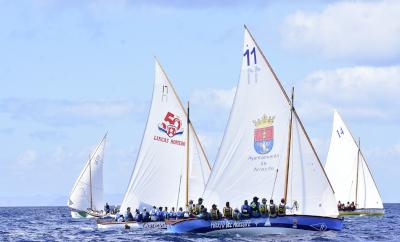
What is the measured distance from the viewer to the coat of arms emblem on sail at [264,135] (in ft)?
228

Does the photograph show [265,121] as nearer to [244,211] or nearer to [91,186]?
[244,211]

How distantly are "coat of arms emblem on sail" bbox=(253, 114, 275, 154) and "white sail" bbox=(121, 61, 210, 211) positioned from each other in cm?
1675

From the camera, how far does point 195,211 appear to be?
7369 centimetres

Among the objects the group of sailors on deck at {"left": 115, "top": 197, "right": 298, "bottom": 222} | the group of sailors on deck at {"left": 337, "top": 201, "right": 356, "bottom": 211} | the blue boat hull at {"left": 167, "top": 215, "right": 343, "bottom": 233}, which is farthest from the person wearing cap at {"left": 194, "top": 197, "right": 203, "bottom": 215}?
the group of sailors on deck at {"left": 337, "top": 201, "right": 356, "bottom": 211}

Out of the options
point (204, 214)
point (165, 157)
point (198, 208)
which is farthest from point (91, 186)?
point (204, 214)

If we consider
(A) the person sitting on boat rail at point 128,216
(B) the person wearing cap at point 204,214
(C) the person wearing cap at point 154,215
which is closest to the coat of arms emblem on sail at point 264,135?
(B) the person wearing cap at point 204,214

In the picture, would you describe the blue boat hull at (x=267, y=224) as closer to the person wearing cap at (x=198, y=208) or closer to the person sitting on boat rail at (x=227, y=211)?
the person sitting on boat rail at (x=227, y=211)

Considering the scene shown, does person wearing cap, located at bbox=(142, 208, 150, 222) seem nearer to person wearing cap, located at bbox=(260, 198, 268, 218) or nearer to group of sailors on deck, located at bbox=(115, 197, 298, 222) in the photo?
group of sailors on deck, located at bbox=(115, 197, 298, 222)

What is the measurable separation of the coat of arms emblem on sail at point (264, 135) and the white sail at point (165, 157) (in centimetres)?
1675

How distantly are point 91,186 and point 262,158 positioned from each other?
74.9 m

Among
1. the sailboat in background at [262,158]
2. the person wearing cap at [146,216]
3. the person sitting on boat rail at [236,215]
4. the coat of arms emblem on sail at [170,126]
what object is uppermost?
the coat of arms emblem on sail at [170,126]

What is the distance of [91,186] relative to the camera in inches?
5546

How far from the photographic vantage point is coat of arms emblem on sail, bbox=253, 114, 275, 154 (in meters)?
69.4

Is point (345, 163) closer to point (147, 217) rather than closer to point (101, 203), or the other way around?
point (101, 203)
